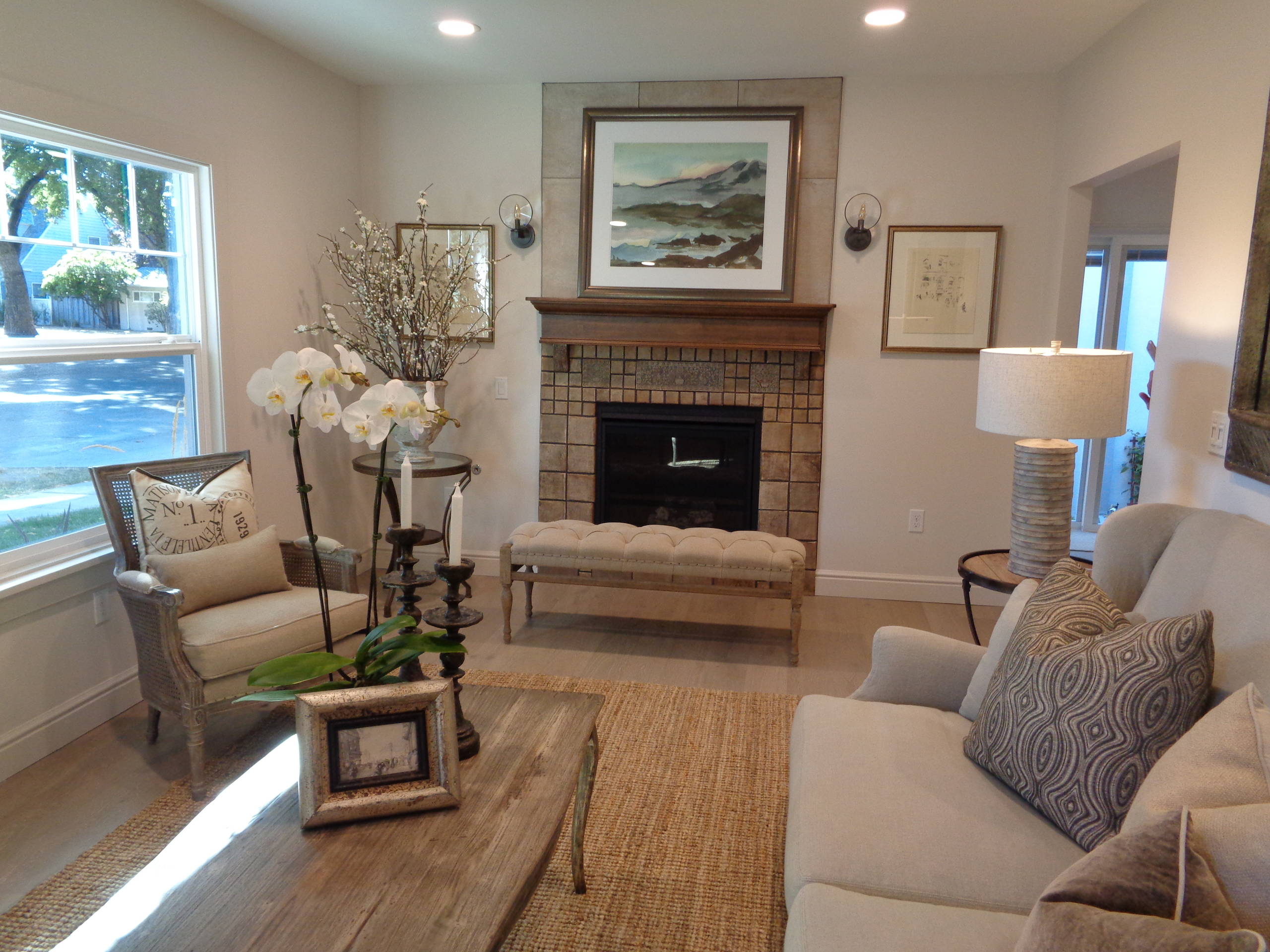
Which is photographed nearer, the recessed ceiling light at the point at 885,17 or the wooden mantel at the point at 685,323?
the recessed ceiling light at the point at 885,17

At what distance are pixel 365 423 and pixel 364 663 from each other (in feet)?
1.46

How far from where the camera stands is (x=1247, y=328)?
229cm

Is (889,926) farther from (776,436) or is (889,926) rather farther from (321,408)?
(776,436)

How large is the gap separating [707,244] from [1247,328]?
8.43 feet

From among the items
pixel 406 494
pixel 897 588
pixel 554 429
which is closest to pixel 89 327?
pixel 406 494

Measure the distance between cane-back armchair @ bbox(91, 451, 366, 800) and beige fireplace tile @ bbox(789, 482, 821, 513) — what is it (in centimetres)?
231

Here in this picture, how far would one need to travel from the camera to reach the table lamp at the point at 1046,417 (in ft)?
8.82

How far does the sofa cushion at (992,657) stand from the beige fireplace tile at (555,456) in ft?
9.38

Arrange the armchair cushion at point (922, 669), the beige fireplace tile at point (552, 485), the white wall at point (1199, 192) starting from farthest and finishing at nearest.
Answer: the beige fireplace tile at point (552, 485), the white wall at point (1199, 192), the armchair cushion at point (922, 669)

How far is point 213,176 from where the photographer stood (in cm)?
351

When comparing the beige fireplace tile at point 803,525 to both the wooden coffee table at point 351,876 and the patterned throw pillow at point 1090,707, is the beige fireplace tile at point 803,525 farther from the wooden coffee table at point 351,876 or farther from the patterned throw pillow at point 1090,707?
the wooden coffee table at point 351,876

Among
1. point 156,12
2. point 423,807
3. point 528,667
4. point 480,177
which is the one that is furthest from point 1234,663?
point 480,177

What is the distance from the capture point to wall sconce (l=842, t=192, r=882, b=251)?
432cm

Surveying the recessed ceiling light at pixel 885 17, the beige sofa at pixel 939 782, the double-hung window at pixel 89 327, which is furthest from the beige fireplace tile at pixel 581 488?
the beige sofa at pixel 939 782
